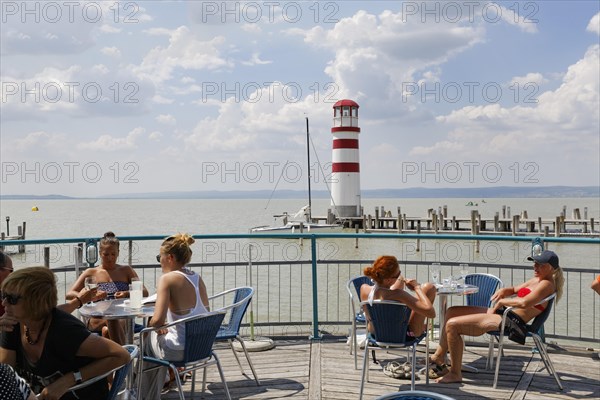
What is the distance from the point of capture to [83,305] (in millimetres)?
4863

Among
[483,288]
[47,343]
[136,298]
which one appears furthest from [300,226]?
[47,343]

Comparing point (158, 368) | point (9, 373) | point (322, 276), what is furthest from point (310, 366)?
point (322, 276)

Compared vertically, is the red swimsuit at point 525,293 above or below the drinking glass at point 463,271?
below

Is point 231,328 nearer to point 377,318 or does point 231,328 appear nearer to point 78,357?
point 377,318

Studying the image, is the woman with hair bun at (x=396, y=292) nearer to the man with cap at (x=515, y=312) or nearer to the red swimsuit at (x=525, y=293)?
the man with cap at (x=515, y=312)

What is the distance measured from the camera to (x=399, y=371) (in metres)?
5.74

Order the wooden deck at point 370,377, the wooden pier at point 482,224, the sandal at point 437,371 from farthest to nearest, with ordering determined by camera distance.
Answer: the wooden pier at point 482,224
the sandal at point 437,371
the wooden deck at point 370,377

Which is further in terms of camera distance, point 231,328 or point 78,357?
point 231,328

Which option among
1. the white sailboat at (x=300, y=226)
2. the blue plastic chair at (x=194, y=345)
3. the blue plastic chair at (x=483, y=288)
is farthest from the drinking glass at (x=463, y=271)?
the white sailboat at (x=300, y=226)

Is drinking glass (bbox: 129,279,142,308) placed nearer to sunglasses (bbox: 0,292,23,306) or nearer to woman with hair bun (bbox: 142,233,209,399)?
woman with hair bun (bbox: 142,233,209,399)

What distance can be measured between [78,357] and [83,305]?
2000 millimetres

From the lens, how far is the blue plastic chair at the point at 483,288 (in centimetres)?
661

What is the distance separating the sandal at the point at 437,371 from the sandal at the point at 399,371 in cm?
16

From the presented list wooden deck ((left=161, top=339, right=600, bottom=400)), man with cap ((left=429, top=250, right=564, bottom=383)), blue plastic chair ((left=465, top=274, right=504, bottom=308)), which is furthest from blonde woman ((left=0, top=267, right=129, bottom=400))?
blue plastic chair ((left=465, top=274, right=504, bottom=308))
